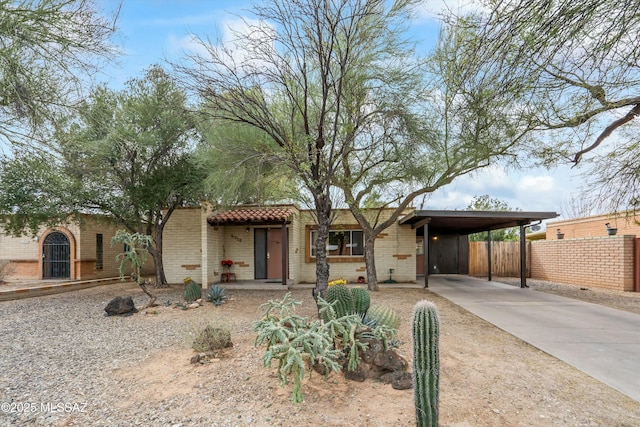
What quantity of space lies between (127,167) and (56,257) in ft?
24.2

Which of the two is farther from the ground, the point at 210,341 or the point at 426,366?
the point at 426,366

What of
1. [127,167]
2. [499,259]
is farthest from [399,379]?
[499,259]

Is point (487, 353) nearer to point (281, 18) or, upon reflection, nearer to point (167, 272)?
point (281, 18)

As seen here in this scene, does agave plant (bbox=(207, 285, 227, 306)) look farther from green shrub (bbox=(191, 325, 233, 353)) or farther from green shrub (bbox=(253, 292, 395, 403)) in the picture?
green shrub (bbox=(253, 292, 395, 403))

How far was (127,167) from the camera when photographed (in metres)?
10.8

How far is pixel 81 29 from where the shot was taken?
5195 millimetres

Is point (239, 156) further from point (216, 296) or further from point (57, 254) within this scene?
point (57, 254)

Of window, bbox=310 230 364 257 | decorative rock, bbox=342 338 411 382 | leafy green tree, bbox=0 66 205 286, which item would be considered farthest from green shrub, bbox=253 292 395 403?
window, bbox=310 230 364 257

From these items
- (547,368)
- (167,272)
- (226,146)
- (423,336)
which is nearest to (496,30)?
(423,336)

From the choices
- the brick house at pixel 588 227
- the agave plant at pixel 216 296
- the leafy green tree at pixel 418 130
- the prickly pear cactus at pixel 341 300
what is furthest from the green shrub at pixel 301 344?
the brick house at pixel 588 227

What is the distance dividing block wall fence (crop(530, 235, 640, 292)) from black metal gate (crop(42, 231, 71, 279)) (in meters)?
20.3

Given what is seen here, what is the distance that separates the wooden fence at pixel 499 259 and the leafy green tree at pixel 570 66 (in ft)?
36.6

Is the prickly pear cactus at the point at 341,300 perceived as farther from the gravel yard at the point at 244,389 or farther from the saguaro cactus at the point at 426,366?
the saguaro cactus at the point at 426,366

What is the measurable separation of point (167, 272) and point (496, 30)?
13.3 metres
